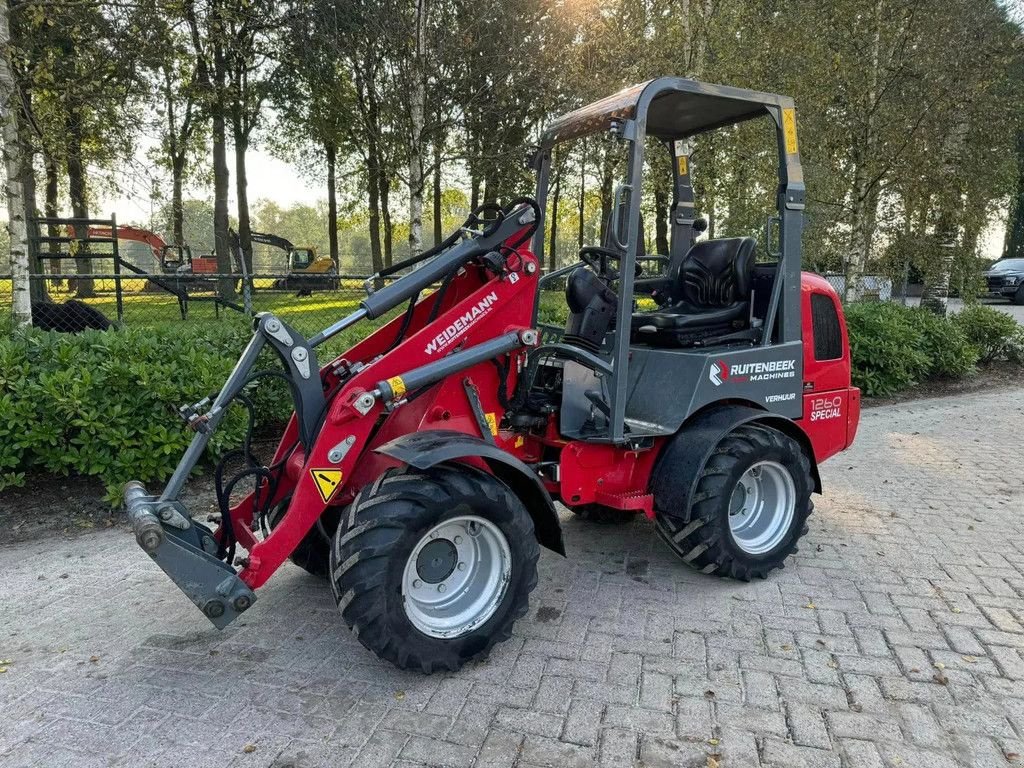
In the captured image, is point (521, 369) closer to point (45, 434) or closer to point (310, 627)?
point (310, 627)

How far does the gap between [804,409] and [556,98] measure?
819cm

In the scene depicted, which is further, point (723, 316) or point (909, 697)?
point (723, 316)

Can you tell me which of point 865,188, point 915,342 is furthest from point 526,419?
point 865,188

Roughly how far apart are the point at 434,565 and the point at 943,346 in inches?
353

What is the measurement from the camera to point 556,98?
11102mm

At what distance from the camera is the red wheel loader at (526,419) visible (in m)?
3.00

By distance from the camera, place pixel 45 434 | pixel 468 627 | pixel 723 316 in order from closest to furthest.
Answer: pixel 468 627 → pixel 723 316 → pixel 45 434

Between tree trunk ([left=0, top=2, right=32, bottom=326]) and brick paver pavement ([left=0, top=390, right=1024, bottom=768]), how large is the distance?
11.0 ft

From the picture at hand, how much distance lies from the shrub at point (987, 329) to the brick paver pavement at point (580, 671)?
7469 millimetres

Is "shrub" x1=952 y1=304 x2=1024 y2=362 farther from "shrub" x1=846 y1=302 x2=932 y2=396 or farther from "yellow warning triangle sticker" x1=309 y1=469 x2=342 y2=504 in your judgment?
"yellow warning triangle sticker" x1=309 y1=469 x2=342 y2=504

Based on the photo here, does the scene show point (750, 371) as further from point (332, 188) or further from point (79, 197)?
point (332, 188)

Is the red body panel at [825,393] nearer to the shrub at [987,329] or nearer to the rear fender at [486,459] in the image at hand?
the rear fender at [486,459]

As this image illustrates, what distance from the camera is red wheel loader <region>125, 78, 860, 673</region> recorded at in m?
3.00

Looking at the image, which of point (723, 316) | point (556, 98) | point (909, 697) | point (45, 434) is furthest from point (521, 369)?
point (556, 98)
